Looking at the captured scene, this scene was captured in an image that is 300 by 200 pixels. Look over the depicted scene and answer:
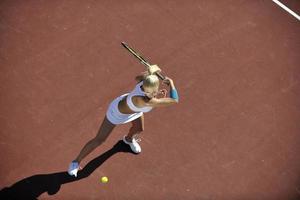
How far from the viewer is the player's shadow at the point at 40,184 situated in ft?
24.9

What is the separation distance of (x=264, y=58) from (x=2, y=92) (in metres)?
5.09

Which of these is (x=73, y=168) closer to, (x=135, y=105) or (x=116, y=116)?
(x=116, y=116)

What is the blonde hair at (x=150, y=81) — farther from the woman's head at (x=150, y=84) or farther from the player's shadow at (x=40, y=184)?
the player's shadow at (x=40, y=184)

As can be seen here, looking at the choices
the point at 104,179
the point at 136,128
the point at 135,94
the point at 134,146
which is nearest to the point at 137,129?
the point at 136,128

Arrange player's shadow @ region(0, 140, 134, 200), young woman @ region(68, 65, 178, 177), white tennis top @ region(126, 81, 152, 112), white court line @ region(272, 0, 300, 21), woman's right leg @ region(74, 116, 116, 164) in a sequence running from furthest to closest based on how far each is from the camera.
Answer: white court line @ region(272, 0, 300, 21) < player's shadow @ region(0, 140, 134, 200) < woman's right leg @ region(74, 116, 116, 164) < white tennis top @ region(126, 81, 152, 112) < young woman @ region(68, 65, 178, 177)

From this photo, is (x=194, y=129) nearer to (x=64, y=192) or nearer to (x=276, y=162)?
(x=276, y=162)

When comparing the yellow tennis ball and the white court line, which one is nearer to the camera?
the yellow tennis ball

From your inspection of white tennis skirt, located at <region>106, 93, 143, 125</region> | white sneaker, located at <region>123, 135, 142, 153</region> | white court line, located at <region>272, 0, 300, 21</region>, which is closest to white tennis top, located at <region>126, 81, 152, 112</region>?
white tennis skirt, located at <region>106, 93, 143, 125</region>

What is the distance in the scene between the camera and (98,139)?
24.4 feet

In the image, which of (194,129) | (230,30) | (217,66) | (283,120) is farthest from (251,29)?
(194,129)

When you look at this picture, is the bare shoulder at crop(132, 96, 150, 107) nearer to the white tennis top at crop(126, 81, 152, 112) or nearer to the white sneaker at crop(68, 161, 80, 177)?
the white tennis top at crop(126, 81, 152, 112)

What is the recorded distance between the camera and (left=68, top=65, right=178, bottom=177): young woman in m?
6.69

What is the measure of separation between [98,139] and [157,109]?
1.72 meters

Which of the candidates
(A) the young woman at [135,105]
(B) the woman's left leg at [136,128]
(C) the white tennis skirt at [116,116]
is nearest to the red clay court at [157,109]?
(B) the woman's left leg at [136,128]
